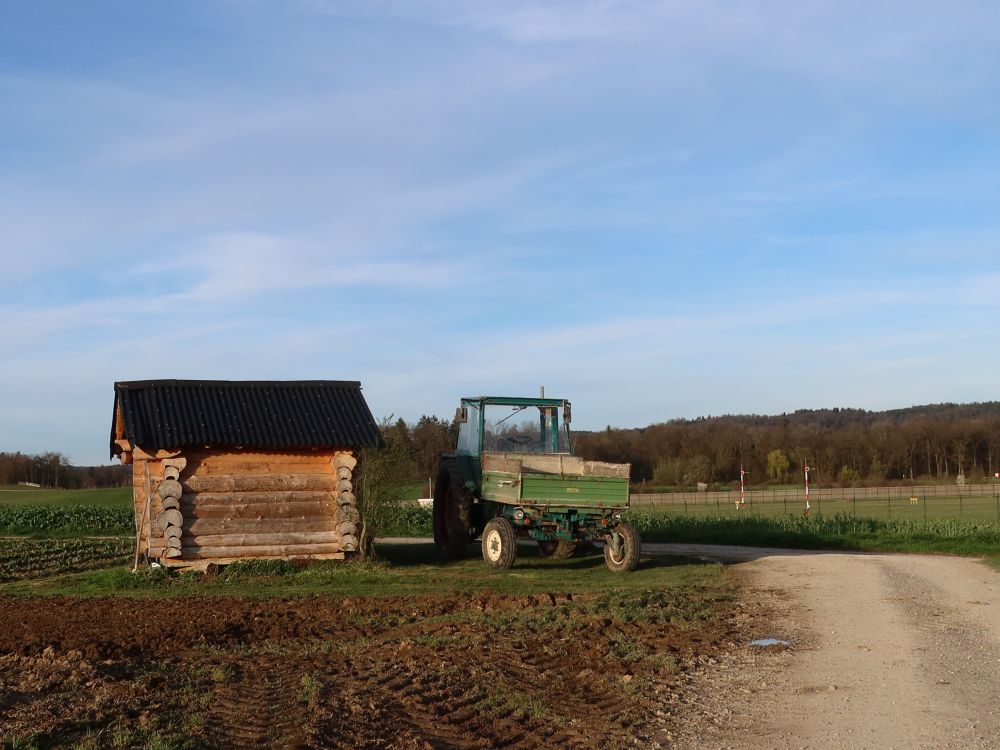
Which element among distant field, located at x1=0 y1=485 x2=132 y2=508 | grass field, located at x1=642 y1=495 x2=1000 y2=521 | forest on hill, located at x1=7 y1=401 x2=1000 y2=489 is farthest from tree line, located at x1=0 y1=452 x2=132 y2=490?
grass field, located at x1=642 y1=495 x2=1000 y2=521

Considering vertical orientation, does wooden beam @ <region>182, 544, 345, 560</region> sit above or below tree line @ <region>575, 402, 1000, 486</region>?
below

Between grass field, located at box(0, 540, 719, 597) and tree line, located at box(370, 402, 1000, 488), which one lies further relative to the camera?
tree line, located at box(370, 402, 1000, 488)

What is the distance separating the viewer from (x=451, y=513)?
2088 cm

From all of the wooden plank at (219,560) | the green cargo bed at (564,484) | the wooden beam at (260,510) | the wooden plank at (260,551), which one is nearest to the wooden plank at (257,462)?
the wooden beam at (260,510)

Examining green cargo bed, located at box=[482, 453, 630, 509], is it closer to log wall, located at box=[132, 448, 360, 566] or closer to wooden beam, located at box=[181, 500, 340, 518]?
log wall, located at box=[132, 448, 360, 566]

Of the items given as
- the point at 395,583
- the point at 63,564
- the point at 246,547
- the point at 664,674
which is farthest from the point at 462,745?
the point at 63,564

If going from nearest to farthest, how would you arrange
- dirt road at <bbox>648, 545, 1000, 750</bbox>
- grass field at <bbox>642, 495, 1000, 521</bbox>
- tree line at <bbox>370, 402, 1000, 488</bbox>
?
dirt road at <bbox>648, 545, 1000, 750</bbox> < grass field at <bbox>642, 495, 1000, 521</bbox> < tree line at <bbox>370, 402, 1000, 488</bbox>

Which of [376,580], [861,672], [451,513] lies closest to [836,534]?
[451,513]

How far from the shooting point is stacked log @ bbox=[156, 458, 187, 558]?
17.9 m

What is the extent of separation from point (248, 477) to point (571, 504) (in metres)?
5.83

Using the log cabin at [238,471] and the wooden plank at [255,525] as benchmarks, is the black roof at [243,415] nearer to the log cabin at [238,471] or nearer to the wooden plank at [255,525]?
the log cabin at [238,471]

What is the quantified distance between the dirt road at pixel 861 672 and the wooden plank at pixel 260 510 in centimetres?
786

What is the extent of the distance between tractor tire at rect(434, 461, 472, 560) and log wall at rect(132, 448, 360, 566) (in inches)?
88.3

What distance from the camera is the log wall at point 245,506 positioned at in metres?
18.0
